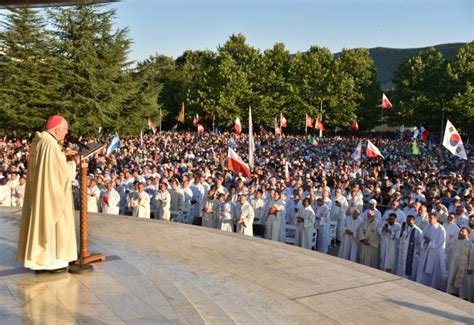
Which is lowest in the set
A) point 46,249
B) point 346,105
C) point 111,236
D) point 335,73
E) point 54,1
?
point 111,236

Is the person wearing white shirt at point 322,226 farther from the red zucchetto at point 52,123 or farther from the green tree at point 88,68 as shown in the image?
the green tree at point 88,68

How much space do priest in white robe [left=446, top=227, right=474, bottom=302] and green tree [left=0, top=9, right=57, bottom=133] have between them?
3129 cm

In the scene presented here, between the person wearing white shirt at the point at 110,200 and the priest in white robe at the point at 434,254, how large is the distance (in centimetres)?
742

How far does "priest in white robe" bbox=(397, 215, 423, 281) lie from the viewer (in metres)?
9.02

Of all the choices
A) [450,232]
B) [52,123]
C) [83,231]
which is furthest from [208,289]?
[450,232]

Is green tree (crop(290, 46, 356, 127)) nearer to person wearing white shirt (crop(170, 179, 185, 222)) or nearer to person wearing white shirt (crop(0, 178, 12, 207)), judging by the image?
person wearing white shirt (crop(170, 179, 185, 222))

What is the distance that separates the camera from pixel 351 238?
10.2 m

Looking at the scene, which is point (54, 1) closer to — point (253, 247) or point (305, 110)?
point (253, 247)

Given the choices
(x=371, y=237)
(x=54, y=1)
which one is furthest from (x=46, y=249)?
(x=371, y=237)

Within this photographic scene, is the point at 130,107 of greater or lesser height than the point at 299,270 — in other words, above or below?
above

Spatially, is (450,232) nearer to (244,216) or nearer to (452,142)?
(244,216)

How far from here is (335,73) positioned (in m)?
57.0

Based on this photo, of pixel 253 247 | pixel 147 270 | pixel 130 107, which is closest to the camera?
pixel 147 270

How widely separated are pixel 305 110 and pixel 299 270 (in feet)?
159
